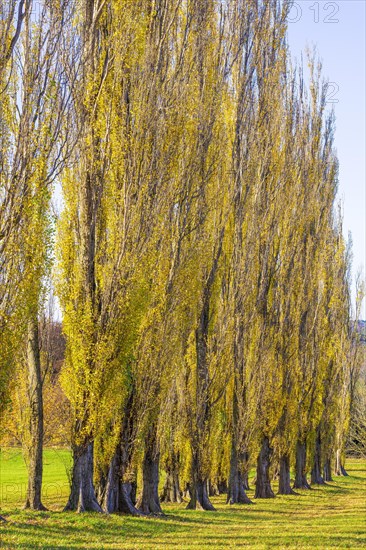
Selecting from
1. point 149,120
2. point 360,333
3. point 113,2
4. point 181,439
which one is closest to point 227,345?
point 181,439

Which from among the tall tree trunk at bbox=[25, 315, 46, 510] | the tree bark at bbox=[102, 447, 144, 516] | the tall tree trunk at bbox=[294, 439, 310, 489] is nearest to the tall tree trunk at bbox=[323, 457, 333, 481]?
the tall tree trunk at bbox=[294, 439, 310, 489]

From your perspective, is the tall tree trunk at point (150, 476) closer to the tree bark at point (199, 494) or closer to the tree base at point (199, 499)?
the tree bark at point (199, 494)

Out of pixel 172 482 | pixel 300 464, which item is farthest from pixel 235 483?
pixel 300 464

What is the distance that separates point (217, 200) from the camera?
20266 mm

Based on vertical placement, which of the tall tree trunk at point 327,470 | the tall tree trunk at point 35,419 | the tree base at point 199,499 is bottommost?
the tall tree trunk at point 327,470

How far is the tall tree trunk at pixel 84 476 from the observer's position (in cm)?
1392

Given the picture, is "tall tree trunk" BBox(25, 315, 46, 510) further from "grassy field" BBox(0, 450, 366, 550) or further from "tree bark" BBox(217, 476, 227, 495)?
"tree bark" BBox(217, 476, 227, 495)

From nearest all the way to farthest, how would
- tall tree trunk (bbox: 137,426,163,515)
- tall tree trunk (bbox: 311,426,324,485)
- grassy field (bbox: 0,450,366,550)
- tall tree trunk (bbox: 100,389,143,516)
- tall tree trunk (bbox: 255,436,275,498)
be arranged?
grassy field (bbox: 0,450,366,550)
tall tree trunk (bbox: 100,389,143,516)
tall tree trunk (bbox: 137,426,163,515)
tall tree trunk (bbox: 255,436,275,498)
tall tree trunk (bbox: 311,426,324,485)

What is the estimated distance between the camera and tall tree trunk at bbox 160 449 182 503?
2183cm

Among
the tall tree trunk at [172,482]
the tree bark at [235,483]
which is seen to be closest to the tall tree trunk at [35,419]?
the tall tree trunk at [172,482]

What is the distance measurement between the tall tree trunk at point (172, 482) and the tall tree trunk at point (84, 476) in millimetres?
7565

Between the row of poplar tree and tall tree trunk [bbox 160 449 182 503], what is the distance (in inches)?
2.7

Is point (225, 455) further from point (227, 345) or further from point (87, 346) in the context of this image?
point (87, 346)

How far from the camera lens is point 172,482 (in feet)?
74.7
